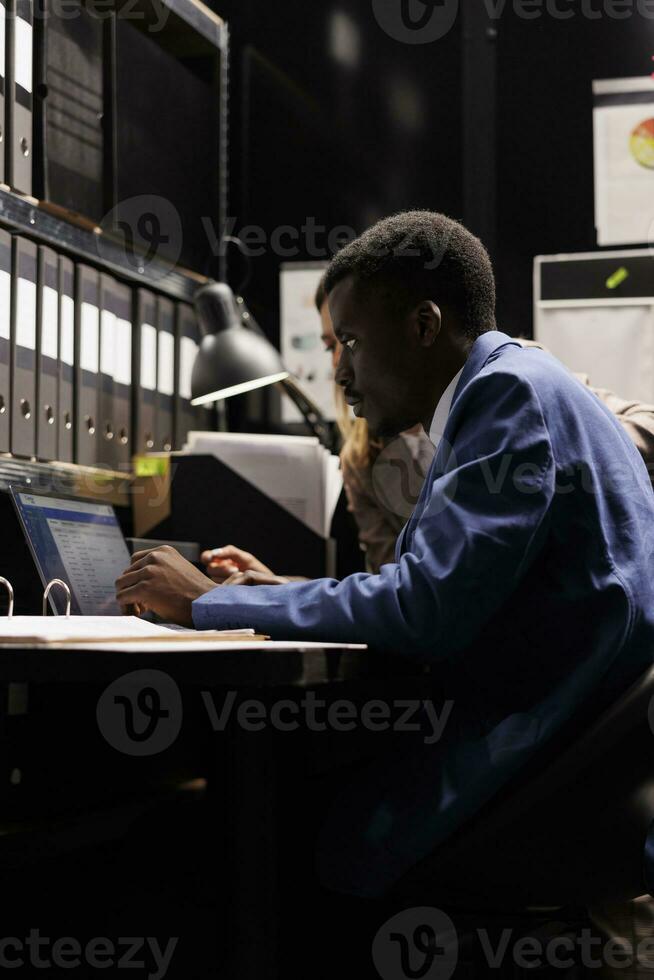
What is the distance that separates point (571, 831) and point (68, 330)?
1.48 meters

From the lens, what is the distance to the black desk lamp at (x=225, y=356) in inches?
95.4

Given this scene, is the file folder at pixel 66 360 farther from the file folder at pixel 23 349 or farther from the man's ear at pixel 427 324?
the man's ear at pixel 427 324

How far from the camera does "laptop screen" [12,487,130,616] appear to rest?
5.71 feet

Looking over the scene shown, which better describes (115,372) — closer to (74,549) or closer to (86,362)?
(86,362)

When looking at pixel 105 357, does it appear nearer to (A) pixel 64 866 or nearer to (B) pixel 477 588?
(A) pixel 64 866

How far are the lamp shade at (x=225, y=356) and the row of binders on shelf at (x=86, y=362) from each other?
0.40ft

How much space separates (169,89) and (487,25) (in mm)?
878

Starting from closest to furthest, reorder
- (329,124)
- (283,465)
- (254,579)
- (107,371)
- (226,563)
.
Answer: (254,579) → (226,563) → (107,371) → (283,465) → (329,124)

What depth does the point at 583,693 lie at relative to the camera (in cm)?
112

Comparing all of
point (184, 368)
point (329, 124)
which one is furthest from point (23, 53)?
point (329, 124)

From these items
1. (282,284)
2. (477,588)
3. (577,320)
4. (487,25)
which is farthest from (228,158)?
(477,588)

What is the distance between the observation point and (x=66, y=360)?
2174 mm

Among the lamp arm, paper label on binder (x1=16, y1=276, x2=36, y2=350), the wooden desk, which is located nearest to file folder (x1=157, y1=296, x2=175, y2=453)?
the lamp arm

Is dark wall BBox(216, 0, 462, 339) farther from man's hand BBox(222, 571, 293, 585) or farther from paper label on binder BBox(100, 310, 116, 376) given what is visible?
man's hand BBox(222, 571, 293, 585)
